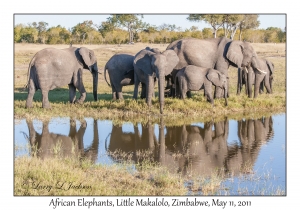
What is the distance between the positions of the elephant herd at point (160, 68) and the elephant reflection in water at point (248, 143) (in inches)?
71.3

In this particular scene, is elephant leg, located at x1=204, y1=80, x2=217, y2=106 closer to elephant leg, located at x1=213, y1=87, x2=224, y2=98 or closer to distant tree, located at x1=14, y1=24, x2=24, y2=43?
elephant leg, located at x1=213, y1=87, x2=224, y2=98

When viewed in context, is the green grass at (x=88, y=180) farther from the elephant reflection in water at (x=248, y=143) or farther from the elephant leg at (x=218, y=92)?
the elephant leg at (x=218, y=92)

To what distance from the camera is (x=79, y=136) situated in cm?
1195

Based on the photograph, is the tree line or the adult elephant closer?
the adult elephant

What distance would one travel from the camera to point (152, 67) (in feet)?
47.6

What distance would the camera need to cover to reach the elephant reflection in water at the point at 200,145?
9.38m

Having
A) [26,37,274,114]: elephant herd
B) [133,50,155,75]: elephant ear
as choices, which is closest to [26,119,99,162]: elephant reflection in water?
[26,37,274,114]: elephant herd

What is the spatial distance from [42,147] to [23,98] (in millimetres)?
7123

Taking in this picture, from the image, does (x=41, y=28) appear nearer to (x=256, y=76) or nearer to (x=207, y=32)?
(x=207, y=32)

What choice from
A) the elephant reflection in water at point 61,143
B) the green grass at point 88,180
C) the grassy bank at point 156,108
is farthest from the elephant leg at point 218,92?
the green grass at point 88,180

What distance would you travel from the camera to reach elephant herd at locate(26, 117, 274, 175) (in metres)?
9.56

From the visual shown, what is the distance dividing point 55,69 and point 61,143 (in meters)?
4.49
